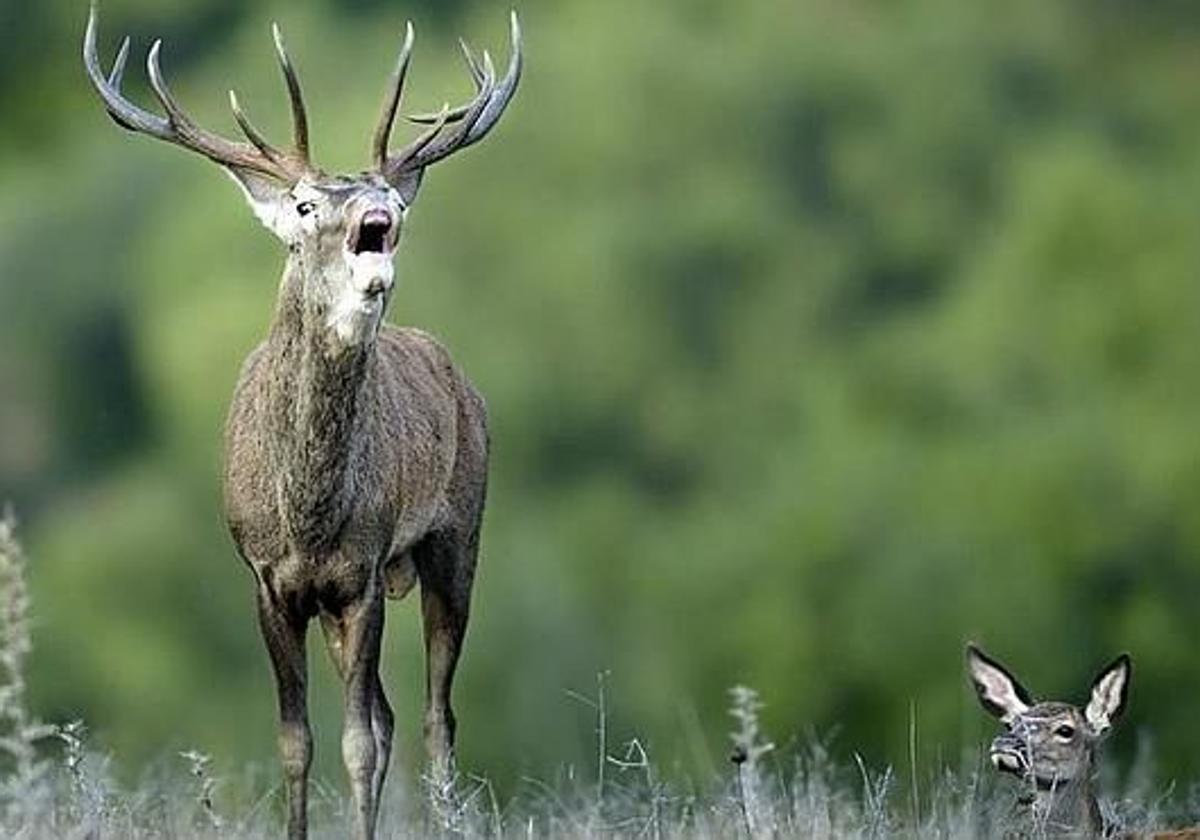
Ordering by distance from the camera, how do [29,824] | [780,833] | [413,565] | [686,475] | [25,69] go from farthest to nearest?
[25,69]
[686,475]
[413,565]
[780,833]
[29,824]

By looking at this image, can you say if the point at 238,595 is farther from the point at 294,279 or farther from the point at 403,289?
the point at 294,279

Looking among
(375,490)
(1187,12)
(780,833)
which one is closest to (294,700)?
(375,490)

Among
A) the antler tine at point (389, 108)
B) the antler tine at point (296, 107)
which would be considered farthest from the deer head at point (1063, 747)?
the antler tine at point (296, 107)

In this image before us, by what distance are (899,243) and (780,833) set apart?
1096 inches

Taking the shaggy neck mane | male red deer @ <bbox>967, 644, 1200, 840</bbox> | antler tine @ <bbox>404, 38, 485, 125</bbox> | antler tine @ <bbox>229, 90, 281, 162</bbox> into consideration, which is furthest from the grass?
antler tine @ <bbox>404, 38, 485, 125</bbox>

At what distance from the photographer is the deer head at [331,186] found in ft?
32.2

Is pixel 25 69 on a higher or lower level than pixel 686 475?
higher

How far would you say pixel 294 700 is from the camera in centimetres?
1062

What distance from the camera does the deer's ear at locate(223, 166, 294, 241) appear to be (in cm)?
1010

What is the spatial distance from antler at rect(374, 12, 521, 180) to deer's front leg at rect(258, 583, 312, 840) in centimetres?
115

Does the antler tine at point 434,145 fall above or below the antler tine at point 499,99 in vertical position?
below

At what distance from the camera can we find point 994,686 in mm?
11031

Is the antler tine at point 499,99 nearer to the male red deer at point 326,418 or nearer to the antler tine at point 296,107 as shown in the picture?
the male red deer at point 326,418

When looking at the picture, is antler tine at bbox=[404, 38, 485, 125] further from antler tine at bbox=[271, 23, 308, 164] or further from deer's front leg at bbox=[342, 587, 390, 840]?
deer's front leg at bbox=[342, 587, 390, 840]
